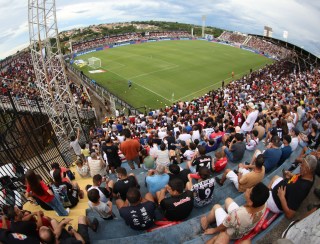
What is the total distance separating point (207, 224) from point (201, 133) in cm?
549

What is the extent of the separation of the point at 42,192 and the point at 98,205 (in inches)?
49.8

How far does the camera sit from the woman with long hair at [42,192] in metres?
4.74

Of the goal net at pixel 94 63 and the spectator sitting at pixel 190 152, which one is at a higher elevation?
the spectator sitting at pixel 190 152

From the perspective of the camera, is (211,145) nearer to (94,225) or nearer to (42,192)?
(94,225)

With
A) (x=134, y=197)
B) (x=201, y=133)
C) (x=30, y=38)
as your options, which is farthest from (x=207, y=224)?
(x=30, y=38)

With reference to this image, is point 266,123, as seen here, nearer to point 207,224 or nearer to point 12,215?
point 207,224

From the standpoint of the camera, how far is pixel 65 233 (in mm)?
4199

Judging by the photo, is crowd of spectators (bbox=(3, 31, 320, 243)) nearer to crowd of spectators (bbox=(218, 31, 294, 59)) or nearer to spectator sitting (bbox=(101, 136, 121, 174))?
spectator sitting (bbox=(101, 136, 121, 174))

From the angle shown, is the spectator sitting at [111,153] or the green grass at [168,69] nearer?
the spectator sitting at [111,153]

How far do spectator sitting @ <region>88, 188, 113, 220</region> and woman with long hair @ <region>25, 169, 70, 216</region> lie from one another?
36.1 inches

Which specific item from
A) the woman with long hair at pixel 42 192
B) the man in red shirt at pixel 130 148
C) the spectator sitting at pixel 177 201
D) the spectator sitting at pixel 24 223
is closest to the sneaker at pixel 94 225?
the spectator sitting at pixel 24 223

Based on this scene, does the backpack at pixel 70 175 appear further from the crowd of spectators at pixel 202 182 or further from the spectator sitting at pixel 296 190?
the spectator sitting at pixel 296 190

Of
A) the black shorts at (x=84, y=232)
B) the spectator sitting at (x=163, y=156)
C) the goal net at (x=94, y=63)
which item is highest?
the black shorts at (x=84, y=232)

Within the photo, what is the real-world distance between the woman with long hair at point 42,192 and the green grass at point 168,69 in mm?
20557
